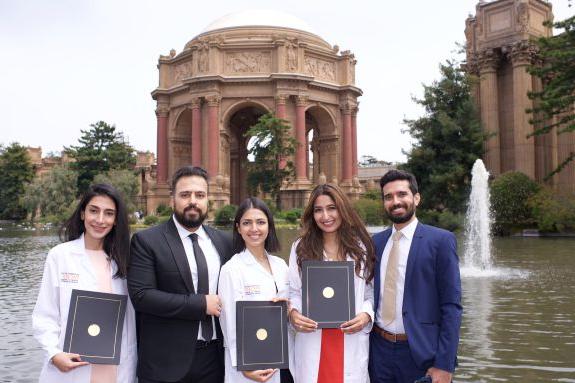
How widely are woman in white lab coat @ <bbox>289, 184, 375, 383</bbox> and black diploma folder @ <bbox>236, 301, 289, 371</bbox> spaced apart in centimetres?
15

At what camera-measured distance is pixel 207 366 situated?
3.47m

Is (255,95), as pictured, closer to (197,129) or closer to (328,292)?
(197,129)

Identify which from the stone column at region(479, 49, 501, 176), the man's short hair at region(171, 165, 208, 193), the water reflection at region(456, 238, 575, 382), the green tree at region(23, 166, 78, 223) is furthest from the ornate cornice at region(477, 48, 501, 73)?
the green tree at region(23, 166, 78, 223)

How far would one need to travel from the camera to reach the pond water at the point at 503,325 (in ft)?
18.2

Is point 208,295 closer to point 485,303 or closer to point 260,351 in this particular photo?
point 260,351

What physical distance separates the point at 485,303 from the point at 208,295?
6.88 metres

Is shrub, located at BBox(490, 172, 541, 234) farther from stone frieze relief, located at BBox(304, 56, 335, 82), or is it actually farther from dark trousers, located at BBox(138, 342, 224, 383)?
dark trousers, located at BBox(138, 342, 224, 383)

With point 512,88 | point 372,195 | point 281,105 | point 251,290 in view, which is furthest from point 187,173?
point 372,195

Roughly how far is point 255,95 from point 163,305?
1646 inches

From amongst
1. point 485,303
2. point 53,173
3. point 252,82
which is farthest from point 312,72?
point 485,303

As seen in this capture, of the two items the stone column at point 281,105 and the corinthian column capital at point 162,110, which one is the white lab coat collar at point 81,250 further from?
the corinthian column capital at point 162,110

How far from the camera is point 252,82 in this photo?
144 ft

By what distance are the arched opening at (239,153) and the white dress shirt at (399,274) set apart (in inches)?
1965

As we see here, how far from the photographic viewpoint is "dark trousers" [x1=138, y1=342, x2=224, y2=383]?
11.2 feet
